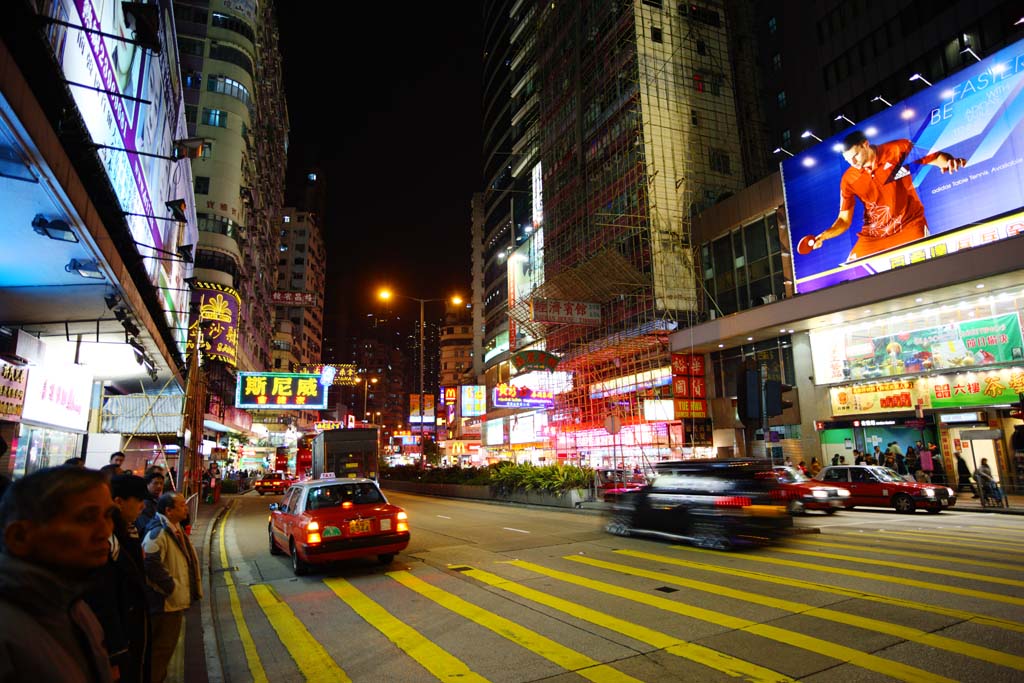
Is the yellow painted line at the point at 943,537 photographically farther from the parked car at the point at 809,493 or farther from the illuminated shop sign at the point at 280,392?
the illuminated shop sign at the point at 280,392

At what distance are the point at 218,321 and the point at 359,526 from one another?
2907 centimetres

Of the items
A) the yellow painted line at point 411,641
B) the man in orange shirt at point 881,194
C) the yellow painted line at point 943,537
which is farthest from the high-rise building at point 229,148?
the man in orange shirt at point 881,194

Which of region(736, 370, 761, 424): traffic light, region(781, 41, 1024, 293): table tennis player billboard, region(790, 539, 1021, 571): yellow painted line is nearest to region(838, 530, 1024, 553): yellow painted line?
region(790, 539, 1021, 571): yellow painted line

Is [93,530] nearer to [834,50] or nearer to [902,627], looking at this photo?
[902,627]

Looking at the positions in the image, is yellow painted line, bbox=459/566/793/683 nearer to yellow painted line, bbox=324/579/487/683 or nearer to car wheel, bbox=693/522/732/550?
yellow painted line, bbox=324/579/487/683

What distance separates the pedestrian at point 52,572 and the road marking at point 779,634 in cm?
563

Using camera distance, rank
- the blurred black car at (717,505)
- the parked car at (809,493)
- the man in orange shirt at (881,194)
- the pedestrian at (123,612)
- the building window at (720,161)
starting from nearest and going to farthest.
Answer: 1. the pedestrian at (123,612)
2. the blurred black car at (717,505)
3. the parked car at (809,493)
4. the man in orange shirt at (881,194)
5. the building window at (720,161)

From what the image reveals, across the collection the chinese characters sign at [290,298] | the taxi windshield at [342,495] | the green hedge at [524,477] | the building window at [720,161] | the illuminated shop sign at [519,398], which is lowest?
the green hedge at [524,477]

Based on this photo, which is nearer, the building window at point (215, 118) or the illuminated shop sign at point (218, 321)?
the illuminated shop sign at point (218, 321)

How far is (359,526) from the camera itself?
395 inches

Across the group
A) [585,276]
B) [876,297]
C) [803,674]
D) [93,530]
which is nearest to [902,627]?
[803,674]

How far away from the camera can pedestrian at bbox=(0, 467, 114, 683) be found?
154 cm

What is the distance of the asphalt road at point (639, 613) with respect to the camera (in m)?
5.24

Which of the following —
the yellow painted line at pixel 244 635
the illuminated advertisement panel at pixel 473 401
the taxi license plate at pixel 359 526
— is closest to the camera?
the yellow painted line at pixel 244 635
